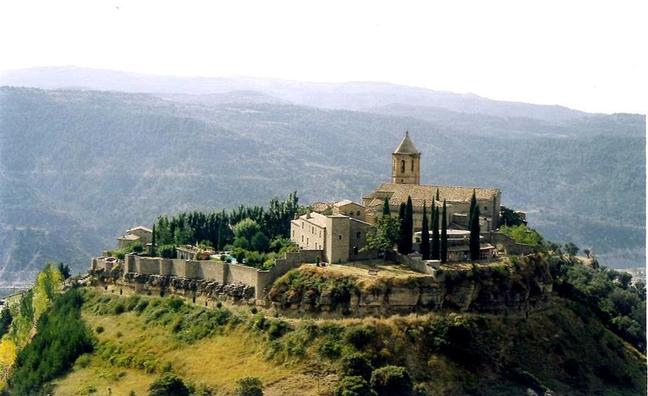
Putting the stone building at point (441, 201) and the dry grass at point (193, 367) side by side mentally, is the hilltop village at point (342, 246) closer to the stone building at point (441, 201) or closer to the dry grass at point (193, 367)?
the stone building at point (441, 201)

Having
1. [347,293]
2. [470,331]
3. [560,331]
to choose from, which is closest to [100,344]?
[347,293]

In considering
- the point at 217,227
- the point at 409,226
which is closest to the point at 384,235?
the point at 409,226

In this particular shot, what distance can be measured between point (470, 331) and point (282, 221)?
1971cm

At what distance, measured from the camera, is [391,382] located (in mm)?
57906

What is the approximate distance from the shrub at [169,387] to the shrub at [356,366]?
27.8 feet

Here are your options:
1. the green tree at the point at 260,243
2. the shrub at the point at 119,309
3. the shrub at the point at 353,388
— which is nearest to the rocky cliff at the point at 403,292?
the shrub at the point at 353,388

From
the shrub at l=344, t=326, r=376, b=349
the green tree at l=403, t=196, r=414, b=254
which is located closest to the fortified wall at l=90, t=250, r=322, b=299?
the green tree at l=403, t=196, r=414, b=254

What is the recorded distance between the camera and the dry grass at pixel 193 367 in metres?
58.6

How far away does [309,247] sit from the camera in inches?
2746

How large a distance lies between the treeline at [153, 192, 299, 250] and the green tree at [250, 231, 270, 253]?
1.78 m

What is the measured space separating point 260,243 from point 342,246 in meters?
8.81

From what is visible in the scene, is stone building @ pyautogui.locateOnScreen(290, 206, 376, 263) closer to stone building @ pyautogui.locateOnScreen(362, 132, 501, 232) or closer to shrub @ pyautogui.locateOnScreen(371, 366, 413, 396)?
stone building @ pyautogui.locateOnScreen(362, 132, 501, 232)

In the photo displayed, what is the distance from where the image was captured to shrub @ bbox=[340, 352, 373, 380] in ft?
192

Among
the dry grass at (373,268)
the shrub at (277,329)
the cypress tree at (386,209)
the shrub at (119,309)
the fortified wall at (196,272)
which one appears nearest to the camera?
the shrub at (277,329)
